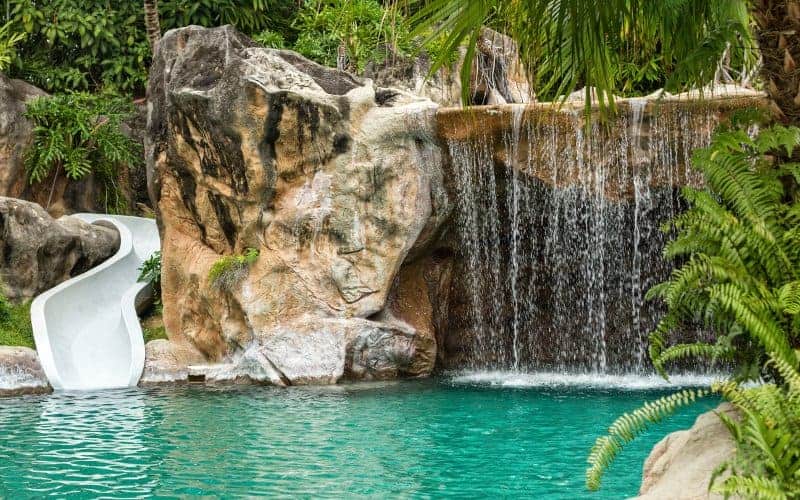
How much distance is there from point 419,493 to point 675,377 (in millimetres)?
7271

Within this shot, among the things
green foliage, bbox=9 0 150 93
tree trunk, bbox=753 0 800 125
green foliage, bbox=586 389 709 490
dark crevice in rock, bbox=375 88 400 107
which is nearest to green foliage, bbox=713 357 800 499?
green foliage, bbox=586 389 709 490

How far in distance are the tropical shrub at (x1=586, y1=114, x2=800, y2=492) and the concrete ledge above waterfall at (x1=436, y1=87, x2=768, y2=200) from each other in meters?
7.02

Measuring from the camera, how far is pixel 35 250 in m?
14.8

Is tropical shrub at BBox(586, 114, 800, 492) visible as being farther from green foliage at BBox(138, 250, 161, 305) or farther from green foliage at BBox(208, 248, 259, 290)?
green foliage at BBox(138, 250, 161, 305)

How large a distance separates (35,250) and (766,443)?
43.1ft

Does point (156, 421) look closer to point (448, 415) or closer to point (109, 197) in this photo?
point (448, 415)

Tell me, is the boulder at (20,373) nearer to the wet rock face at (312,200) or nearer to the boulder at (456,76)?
the wet rock face at (312,200)

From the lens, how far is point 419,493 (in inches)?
260

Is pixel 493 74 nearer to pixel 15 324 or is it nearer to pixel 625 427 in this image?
pixel 15 324

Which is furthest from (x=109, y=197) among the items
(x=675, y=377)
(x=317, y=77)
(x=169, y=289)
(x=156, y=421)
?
(x=675, y=377)

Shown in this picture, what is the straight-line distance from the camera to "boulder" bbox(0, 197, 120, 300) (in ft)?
47.8

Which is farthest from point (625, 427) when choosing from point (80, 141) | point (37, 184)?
point (37, 184)

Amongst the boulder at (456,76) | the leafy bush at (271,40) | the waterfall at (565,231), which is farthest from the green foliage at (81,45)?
the waterfall at (565,231)

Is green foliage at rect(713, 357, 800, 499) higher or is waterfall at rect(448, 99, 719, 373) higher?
waterfall at rect(448, 99, 719, 373)
